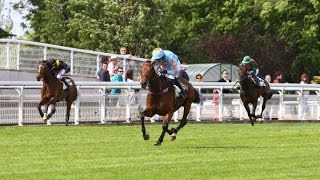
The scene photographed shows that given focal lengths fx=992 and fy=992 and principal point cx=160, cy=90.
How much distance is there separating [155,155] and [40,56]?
20.5m

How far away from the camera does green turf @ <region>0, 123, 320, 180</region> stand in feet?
42.3

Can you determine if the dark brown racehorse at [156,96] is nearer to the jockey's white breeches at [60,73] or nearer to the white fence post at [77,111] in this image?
the jockey's white breeches at [60,73]

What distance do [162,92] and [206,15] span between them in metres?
52.1

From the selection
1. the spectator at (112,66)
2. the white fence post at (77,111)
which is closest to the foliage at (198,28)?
the spectator at (112,66)

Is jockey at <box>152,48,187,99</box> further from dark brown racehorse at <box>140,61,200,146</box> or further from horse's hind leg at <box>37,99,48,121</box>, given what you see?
horse's hind leg at <box>37,99,48,121</box>

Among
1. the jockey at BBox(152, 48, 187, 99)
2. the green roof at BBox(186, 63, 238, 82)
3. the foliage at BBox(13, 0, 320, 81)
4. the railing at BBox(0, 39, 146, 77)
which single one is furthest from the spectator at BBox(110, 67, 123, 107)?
the foliage at BBox(13, 0, 320, 81)

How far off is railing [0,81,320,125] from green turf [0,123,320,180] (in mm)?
3650

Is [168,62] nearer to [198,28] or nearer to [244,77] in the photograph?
[244,77]

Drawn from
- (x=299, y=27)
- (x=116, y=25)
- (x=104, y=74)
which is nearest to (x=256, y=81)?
(x=104, y=74)

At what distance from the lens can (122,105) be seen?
28.2 metres

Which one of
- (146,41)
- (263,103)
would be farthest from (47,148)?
(146,41)

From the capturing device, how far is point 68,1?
62312mm

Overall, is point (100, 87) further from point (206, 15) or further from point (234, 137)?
point (206, 15)

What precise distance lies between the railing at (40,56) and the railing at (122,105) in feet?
16.9
